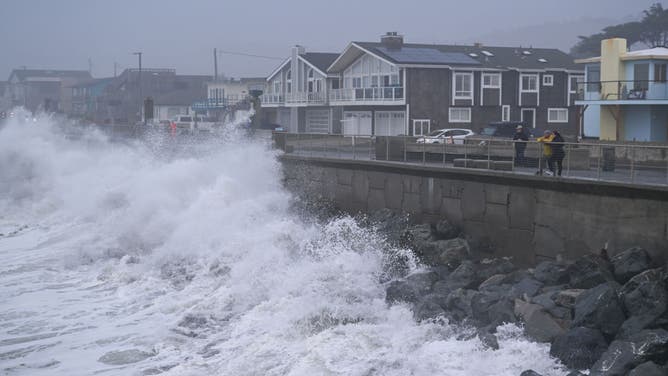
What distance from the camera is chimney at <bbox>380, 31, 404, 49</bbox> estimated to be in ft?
135

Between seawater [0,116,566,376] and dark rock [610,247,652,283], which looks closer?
seawater [0,116,566,376]

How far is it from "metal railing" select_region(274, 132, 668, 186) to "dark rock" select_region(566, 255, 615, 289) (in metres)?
1.69

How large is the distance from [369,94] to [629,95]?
15.0 m

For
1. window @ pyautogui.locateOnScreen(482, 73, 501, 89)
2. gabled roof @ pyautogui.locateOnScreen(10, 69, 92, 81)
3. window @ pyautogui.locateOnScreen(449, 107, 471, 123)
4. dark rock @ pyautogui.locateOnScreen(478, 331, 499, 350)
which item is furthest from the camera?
gabled roof @ pyautogui.locateOnScreen(10, 69, 92, 81)

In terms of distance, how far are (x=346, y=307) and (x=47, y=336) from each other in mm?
5231

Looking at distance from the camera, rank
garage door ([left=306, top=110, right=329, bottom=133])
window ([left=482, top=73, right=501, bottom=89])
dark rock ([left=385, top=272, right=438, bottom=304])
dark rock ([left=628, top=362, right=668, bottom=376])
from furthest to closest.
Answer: garage door ([left=306, top=110, right=329, bottom=133]) < window ([left=482, top=73, right=501, bottom=89]) < dark rock ([left=385, top=272, right=438, bottom=304]) < dark rock ([left=628, top=362, right=668, bottom=376])

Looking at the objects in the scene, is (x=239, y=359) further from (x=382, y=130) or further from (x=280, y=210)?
(x=382, y=130)

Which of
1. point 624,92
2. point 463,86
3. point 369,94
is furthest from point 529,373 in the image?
point 369,94

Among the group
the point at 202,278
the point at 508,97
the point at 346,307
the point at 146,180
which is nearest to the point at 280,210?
the point at 202,278

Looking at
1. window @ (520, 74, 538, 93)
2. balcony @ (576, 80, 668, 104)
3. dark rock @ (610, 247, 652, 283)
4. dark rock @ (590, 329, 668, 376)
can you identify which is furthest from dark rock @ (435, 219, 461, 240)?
window @ (520, 74, 538, 93)

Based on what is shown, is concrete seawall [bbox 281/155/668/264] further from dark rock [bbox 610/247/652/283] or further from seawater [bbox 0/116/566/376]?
seawater [bbox 0/116/566/376]

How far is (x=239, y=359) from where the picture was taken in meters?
12.0

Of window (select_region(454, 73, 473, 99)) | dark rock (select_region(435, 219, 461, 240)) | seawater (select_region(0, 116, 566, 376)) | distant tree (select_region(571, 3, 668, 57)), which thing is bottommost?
seawater (select_region(0, 116, 566, 376))

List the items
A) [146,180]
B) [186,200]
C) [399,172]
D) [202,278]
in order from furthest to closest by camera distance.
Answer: [146,180] → [186,200] → [399,172] → [202,278]
